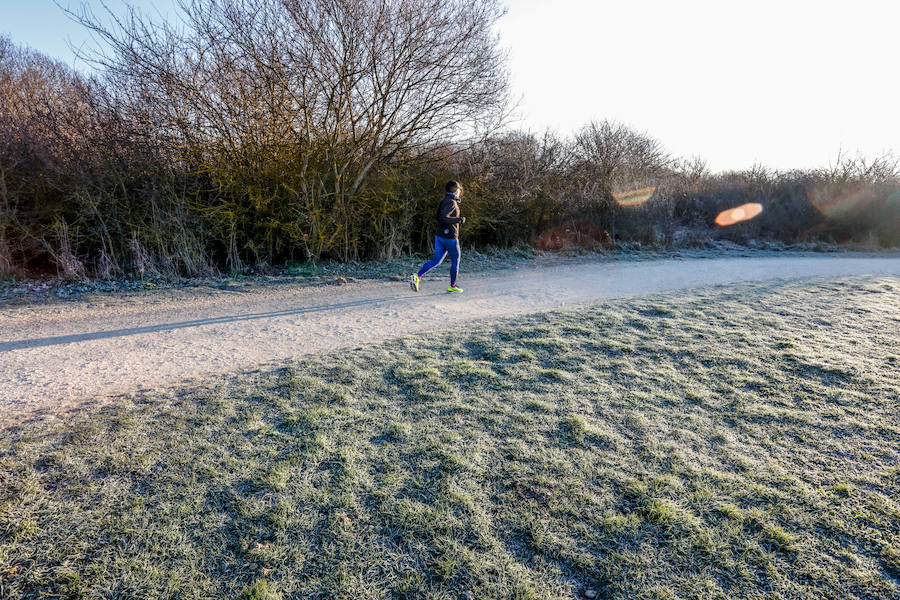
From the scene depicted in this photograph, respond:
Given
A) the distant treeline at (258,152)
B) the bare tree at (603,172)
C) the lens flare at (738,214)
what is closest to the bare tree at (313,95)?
the distant treeline at (258,152)

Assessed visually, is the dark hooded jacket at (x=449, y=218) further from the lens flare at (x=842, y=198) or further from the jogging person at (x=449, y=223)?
the lens flare at (x=842, y=198)

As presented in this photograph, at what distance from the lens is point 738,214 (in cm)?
1945

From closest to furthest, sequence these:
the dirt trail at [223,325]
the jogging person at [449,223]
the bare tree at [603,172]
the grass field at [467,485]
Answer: the grass field at [467,485] < the dirt trail at [223,325] < the jogging person at [449,223] < the bare tree at [603,172]

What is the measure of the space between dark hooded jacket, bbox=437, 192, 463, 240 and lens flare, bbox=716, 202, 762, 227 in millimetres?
16983

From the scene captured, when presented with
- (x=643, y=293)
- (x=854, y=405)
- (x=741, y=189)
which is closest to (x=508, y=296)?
(x=643, y=293)

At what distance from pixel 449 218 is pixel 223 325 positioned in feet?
12.6

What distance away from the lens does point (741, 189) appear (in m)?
20.1

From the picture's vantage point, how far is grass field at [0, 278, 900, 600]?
2.12 m

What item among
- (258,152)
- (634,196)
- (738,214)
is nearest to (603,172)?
(634,196)

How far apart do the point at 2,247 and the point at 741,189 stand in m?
25.5

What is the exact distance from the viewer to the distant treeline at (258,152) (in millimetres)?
8219

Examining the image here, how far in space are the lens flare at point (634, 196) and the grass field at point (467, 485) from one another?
39.1ft

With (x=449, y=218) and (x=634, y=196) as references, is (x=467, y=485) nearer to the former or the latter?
(x=449, y=218)

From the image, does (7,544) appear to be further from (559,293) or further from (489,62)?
(489,62)
